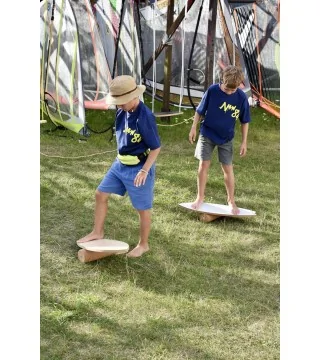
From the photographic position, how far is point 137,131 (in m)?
3.80

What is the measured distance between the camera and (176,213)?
16.5 ft

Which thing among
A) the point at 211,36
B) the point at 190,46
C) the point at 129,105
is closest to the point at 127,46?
the point at 211,36

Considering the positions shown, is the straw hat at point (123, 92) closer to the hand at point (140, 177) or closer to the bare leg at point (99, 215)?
the hand at point (140, 177)

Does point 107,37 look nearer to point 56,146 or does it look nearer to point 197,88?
point 197,88

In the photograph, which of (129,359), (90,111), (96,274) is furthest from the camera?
(90,111)

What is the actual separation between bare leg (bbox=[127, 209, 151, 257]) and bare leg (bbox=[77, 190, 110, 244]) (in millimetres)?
231

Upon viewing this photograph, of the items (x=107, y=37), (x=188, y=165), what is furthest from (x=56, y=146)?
(x=107, y=37)

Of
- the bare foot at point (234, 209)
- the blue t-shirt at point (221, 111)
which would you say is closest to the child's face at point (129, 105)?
the blue t-shirt at point (221, 111)

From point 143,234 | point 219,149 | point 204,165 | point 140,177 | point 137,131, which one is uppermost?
point 137,131

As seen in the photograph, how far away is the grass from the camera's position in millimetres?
3033

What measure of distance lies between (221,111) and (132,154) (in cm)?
114

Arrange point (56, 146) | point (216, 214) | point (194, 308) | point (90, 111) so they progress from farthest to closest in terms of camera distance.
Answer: point (90, 111)
point (56, 146)
point (216, 214)
point (194, 308)

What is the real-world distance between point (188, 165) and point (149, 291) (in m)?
2.92

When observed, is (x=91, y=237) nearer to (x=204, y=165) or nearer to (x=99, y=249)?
(x=99, y=249)
